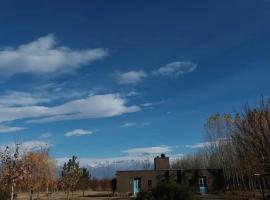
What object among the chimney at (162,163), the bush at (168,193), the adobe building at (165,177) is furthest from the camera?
the chimney at (162,163)

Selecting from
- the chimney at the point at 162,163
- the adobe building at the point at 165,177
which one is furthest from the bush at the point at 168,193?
the chimney at the point at 162,163

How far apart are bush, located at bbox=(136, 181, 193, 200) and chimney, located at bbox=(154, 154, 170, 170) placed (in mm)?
42026

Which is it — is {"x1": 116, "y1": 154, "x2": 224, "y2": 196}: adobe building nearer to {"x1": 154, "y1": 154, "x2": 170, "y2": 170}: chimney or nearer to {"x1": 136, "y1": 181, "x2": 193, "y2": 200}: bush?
{"x1": 154, "y1": 154, "x2": 170, "y2": 170}: chimney

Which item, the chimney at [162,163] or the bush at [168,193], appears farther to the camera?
the chimney at [162,163]

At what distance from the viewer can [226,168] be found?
53.9 metres

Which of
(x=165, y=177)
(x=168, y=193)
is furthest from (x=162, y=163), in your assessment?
(x=168, y=193)

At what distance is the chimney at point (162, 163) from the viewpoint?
58000 mm

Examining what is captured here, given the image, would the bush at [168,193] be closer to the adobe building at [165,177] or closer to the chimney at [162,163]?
the adobe building at [165,177]

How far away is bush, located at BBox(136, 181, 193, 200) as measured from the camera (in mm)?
15797

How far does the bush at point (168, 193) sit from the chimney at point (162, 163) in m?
42.0

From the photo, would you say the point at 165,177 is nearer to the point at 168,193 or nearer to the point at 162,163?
the point at 162,163

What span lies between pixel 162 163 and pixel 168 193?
4294 centimetres

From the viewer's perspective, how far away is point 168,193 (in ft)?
52.3

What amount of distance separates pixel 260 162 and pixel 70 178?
26942mm
